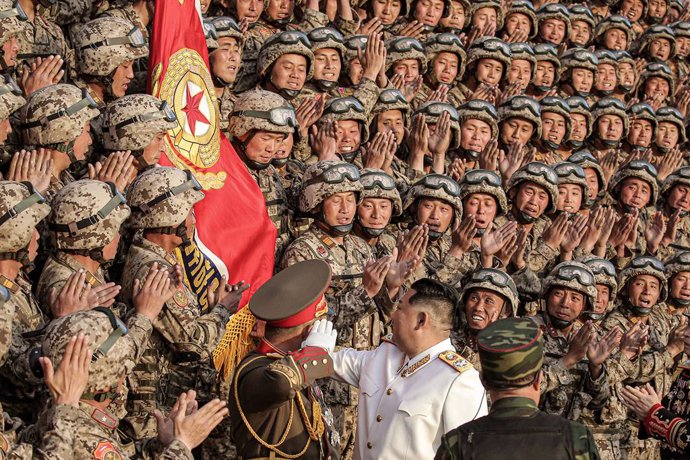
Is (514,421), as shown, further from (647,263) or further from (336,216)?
(647,263)

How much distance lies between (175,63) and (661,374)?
227 inches

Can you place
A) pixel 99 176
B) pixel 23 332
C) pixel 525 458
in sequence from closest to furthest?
1. pixel 525 458
2. pixel 23 332
3. pixel 99 176

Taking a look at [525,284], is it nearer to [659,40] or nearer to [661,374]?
[661,374]

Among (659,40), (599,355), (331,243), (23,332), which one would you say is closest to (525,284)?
(599,355)

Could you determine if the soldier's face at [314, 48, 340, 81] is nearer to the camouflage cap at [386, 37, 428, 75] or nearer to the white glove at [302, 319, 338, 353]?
the camouflage cap at [386, 37, 428, 75]

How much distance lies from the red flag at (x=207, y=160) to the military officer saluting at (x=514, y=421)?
4.86 meters

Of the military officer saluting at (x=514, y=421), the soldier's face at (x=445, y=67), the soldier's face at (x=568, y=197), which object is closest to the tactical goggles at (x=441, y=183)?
the soldier's face at (x=568, y=197)

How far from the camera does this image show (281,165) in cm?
1245

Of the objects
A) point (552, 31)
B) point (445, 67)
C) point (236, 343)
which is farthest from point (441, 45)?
point (236, 343)

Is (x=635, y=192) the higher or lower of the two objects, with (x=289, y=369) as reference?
lower

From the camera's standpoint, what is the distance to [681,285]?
1478 cm

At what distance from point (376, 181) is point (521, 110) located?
15.0ft

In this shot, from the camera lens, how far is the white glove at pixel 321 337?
23.7ft

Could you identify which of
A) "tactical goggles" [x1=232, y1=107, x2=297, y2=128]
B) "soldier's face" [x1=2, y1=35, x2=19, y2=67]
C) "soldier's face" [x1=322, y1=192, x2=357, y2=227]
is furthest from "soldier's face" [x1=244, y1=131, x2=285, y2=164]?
"soldier's face" [x1=2, y1=35, x2=19, y2=67]
